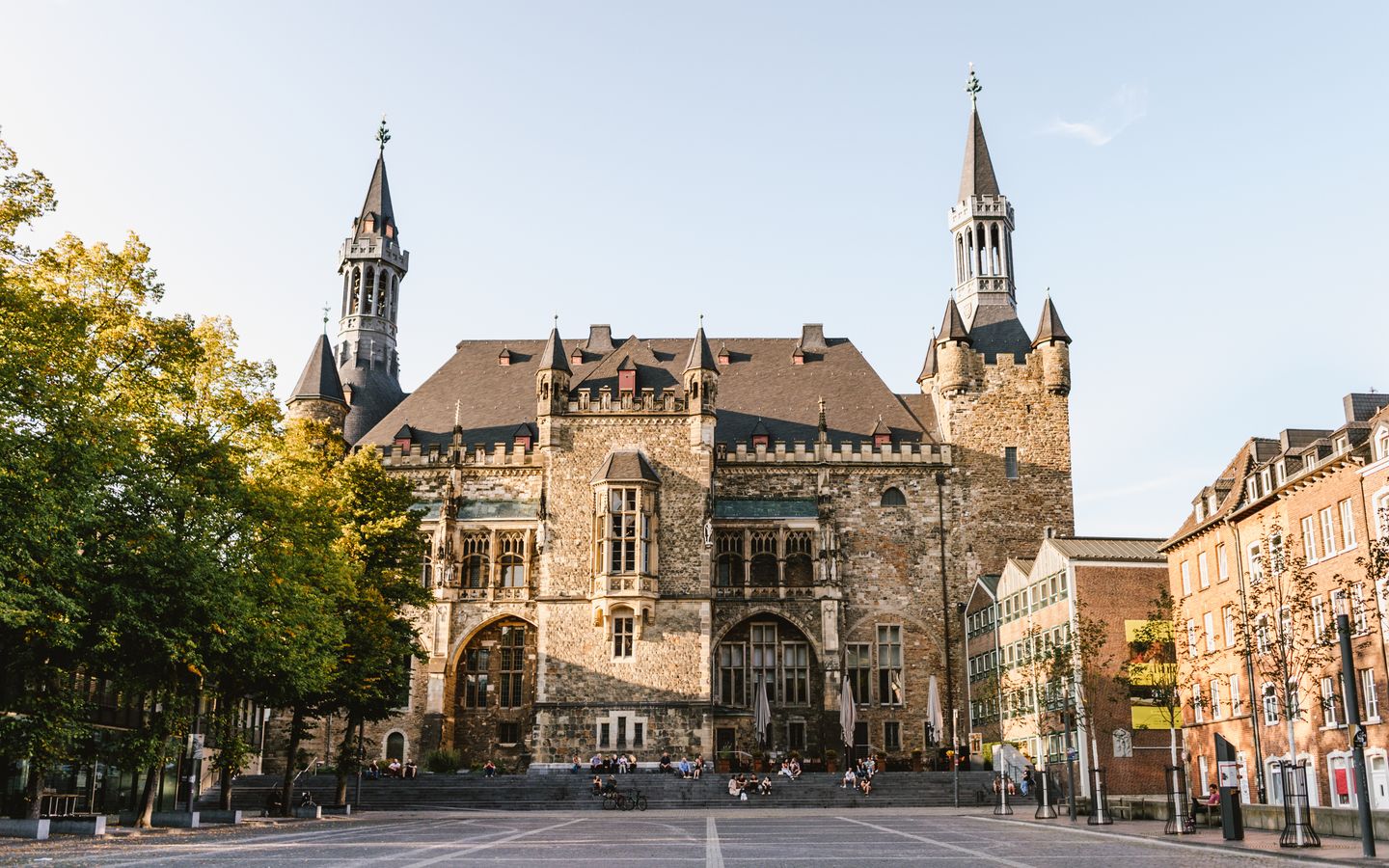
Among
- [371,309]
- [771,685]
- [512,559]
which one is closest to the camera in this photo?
[771,685]

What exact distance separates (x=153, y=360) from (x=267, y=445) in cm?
394

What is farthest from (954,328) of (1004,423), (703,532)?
(703,532)

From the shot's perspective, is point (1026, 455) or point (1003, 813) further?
point (1026, 455)

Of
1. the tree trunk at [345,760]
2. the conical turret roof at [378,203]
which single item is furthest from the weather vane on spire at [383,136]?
the tree trunk at [345,760]

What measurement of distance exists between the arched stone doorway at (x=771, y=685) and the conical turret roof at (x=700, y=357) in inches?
431

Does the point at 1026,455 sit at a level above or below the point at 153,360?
above

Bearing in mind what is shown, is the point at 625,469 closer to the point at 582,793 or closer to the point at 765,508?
the point at 765,508

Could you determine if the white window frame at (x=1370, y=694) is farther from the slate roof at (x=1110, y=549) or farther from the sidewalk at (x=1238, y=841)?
the slate roof at (x=1110, y=549)

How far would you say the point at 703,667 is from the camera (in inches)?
1961

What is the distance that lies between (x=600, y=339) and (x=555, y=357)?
32.0 ft

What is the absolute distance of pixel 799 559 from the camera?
5519 centimetres

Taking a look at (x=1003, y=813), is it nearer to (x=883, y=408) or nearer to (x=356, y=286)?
(x=883, y=408)

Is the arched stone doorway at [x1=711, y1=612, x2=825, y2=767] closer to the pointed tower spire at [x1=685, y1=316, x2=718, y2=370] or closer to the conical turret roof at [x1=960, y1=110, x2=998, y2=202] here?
the pointed tower spire at [x1=685, y1=316, x2=718, y2=370]

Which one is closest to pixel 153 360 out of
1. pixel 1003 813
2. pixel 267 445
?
pixel 267 445
